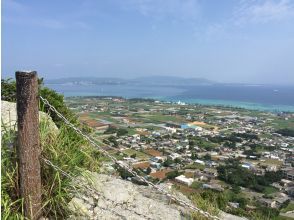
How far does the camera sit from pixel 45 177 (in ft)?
12.0

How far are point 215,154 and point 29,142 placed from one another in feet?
119

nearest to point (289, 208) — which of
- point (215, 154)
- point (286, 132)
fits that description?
point (215, 154)

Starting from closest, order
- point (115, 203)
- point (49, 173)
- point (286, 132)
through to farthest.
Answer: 1. point (49, 173)
2. point (115, 203)
3. point (286, 132)

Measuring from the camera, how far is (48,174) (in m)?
3.65

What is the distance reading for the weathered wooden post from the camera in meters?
3.30

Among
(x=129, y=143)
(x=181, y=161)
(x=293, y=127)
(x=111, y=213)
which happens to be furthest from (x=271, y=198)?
(x=293, y=127)

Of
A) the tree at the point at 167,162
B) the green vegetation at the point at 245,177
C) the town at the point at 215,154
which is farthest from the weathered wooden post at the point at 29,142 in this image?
the tree at the point at 167,162

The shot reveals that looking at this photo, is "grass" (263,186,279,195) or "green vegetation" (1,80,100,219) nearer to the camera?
"green vegetation" (1,80,100,219)

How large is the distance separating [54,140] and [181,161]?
1146 inches

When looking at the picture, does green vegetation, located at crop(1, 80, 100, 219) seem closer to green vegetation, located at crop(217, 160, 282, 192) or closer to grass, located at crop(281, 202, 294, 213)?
grass, located at crop(281, 202, 294, 213)

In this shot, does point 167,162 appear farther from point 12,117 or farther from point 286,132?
point 286,132

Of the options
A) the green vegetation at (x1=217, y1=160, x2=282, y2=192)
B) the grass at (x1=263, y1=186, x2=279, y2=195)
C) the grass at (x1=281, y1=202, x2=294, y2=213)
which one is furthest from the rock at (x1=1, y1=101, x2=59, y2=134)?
the green vegetation at (x1=217, y1=160, x2=282, y2=192)

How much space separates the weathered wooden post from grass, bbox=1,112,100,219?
0.28 ft

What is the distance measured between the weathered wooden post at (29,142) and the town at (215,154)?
238cm
